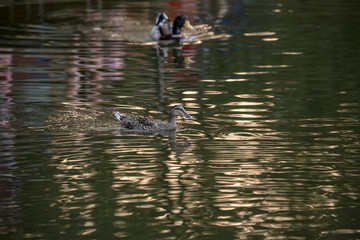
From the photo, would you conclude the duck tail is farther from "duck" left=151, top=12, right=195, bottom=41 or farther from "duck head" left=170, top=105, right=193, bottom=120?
"duck" left=151, top=12, right=195, bottom=41

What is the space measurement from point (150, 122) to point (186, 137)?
0.56 meters

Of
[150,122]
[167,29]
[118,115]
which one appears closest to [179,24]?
[167,29]

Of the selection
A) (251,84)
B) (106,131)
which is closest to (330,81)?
(251,84)

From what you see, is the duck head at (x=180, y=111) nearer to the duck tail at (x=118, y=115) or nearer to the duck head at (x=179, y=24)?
the duck tail at (x=118, y=115)

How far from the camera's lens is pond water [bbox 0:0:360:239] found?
8094 millimetres

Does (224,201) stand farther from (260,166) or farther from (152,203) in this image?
(260,166)

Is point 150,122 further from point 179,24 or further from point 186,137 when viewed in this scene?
point 179,24

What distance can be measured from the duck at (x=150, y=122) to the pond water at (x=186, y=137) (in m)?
0.14

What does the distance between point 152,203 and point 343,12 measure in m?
17.1

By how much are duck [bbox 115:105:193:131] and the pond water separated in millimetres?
141

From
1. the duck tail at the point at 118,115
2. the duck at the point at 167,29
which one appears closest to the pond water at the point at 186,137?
the duck tail at the point at 118,115

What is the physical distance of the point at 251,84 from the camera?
1452cm

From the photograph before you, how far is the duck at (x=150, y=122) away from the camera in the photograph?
11555mm

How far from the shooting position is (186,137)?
446 inches
